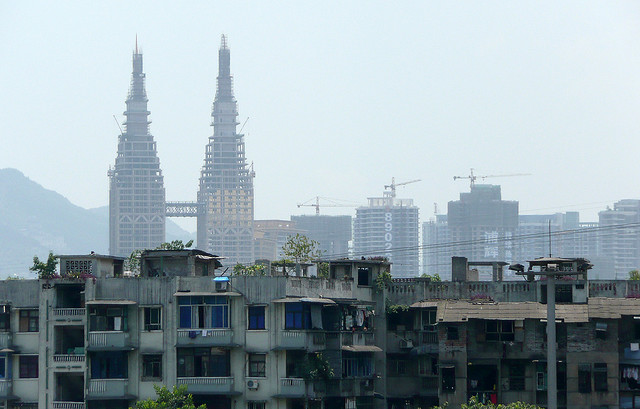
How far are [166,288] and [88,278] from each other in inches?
192

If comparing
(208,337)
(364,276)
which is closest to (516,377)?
(364,276)

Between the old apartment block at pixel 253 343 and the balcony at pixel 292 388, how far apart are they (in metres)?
0.08

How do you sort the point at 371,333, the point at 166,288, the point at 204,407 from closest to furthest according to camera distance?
the point at 204,407 → the point at 166,288 → the point at 371,333

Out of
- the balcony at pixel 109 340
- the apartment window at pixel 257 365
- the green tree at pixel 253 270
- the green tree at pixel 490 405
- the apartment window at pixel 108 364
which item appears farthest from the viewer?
the green tree at pixel 253 270

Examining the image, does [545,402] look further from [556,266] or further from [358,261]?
[358,261]

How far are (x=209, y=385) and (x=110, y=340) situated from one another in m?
6.51

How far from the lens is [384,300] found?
9112cm

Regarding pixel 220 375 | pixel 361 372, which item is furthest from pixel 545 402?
pixel 220 375

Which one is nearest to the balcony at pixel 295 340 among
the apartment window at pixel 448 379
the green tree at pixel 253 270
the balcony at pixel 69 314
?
the apartment window at pixel 448 379

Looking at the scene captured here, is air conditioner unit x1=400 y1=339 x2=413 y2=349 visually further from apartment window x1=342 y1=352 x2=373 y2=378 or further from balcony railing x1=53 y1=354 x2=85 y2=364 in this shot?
balcony railing x1=53 y1=354 x2=85 y2=364

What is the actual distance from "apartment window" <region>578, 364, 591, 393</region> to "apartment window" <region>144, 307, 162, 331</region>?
80.9ft

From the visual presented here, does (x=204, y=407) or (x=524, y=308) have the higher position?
(x=524, y=308)

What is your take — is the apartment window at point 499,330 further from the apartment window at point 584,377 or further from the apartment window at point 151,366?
the apartment window at point 151,366

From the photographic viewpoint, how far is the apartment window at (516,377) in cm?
8300
